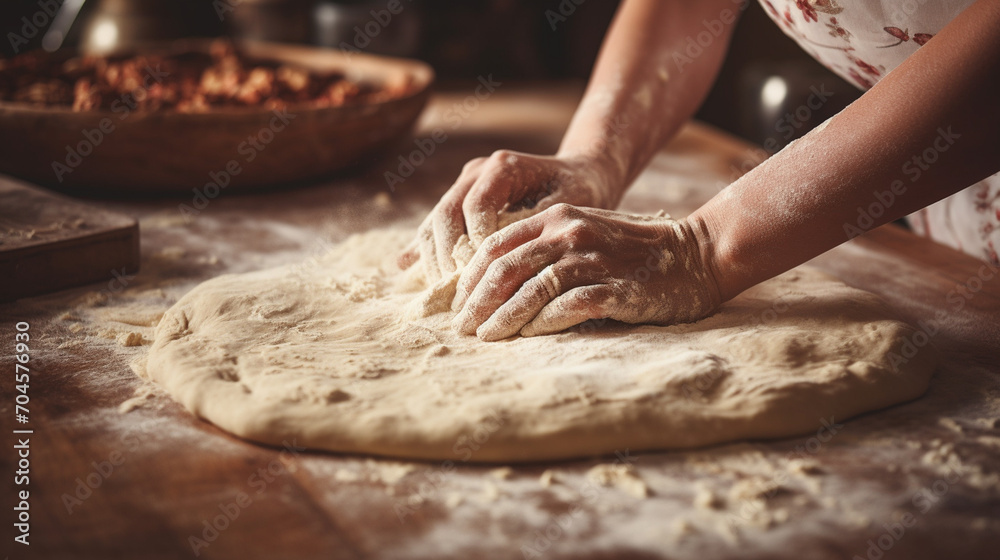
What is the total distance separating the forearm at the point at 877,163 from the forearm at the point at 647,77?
42 cm

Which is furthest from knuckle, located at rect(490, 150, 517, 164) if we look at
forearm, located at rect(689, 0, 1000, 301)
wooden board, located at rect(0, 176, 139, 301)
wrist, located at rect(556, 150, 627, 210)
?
wooden board, located at rect(0, 176, 139, 301)

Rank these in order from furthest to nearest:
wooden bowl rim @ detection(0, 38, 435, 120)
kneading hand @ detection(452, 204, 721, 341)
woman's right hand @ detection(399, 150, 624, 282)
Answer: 1. wooden bowl rim @ detection(0, 38, 435, 120)
2. woman's right hand @ detection(399, 150, 624, 282)
3. kneading hand @ detection(452, 204, 721, 341)

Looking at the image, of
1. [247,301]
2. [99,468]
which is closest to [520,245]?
[247,301]

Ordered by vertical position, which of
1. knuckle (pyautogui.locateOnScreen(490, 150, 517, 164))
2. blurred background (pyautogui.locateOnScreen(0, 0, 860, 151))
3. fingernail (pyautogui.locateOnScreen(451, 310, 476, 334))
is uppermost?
blurred background (pyautogui.locateOnScreen(0, 0, 860, 151))

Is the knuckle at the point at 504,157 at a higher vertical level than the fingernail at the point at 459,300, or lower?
higher

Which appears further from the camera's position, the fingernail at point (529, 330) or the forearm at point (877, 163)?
the fingernail at point (529, 330)

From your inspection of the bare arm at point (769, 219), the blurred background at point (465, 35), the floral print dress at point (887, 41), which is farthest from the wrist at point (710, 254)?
the blurred background at point (465, 35)

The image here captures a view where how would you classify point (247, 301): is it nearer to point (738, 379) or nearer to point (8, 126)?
point (738, 379)

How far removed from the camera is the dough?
34.8 inches

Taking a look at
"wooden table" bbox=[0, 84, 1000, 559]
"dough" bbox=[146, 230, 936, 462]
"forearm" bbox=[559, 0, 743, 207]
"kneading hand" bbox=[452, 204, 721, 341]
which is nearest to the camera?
"wooden table" bbox=[0, 84, 1000, 559]

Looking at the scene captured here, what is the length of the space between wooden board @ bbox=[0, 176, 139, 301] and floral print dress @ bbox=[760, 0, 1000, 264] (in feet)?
4.37

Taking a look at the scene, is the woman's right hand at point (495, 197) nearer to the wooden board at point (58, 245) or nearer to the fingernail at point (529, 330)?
the fingernail at point (529, 330)

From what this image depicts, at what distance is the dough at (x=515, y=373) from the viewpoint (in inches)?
34.8

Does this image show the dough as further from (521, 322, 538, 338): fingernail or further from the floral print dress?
the floral print dress
